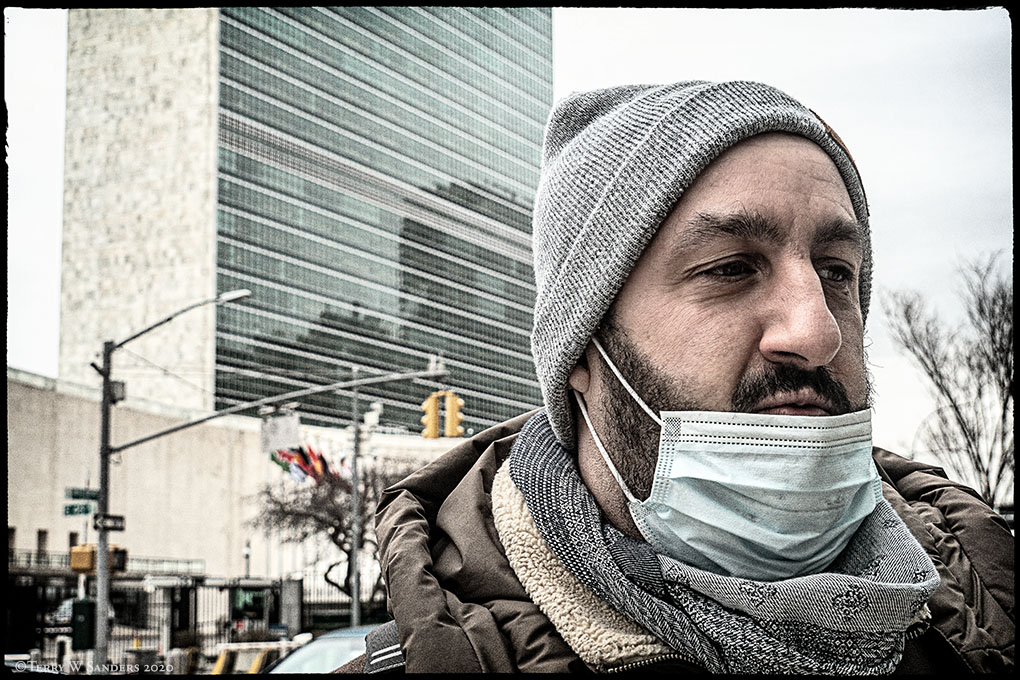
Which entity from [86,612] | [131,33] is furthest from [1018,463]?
[131,33]

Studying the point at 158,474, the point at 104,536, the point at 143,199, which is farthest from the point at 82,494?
the point at 143,199

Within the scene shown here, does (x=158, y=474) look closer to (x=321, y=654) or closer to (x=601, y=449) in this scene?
(x=321, y=654)

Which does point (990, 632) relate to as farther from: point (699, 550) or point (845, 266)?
point (845, 266)

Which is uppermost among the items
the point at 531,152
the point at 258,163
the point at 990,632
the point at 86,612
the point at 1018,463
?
the point at 531,152

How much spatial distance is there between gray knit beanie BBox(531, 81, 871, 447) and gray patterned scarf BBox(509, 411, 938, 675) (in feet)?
1.10

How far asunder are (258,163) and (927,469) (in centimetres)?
9723

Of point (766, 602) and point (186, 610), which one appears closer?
point (766, 602)

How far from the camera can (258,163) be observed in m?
95.8

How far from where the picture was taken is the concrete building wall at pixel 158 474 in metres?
53.4

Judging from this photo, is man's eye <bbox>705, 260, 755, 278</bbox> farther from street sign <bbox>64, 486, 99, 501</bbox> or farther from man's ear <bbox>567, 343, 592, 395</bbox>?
street sign <bbox>64, 486, 99, 501</bbox>

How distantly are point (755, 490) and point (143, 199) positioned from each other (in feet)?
323

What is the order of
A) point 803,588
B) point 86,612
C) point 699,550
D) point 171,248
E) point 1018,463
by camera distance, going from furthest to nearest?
point 171,248 < point 86,612 < point 1018,463 < point 699,550 < point 803,588

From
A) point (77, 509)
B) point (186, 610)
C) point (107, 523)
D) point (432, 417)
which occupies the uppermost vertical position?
point (432, 417)

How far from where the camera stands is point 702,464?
191 centimetres
